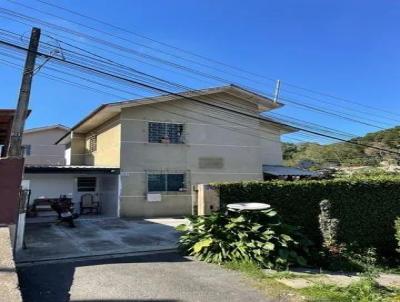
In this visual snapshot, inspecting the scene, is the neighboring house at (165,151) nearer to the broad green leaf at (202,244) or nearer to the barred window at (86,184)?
the barred window at (86,184)

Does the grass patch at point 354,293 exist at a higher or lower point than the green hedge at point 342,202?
lower

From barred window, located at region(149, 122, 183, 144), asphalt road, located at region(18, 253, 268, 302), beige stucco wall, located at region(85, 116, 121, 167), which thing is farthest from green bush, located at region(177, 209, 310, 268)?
beige stucco wall, located at region(85, 116, 121, 167)

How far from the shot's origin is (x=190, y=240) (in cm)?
1098

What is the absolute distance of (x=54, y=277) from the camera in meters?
8.29

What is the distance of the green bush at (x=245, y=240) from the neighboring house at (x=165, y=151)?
8270 mm

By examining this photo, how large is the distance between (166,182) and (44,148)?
15.5 m

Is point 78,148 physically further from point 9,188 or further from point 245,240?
point 245,240

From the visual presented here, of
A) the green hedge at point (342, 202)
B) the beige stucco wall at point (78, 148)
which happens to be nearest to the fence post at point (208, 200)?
the green hedge at point (342, 202)

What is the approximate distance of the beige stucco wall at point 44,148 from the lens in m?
31.9

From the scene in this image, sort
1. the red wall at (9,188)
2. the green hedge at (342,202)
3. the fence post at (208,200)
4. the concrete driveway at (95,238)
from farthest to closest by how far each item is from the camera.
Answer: the green hedge at (342,202)
the fence post at (208,200)
the concrete driveway at (95,238)
the red wall at (9,188)

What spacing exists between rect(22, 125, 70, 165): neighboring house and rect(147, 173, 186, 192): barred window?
13.6m

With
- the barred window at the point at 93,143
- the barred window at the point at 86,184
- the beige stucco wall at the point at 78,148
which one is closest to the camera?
the barred window at the point at 86,184

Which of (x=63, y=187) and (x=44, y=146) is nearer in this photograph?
(x=63, y=187)

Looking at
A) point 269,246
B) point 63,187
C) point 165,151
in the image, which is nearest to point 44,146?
point 63,187
